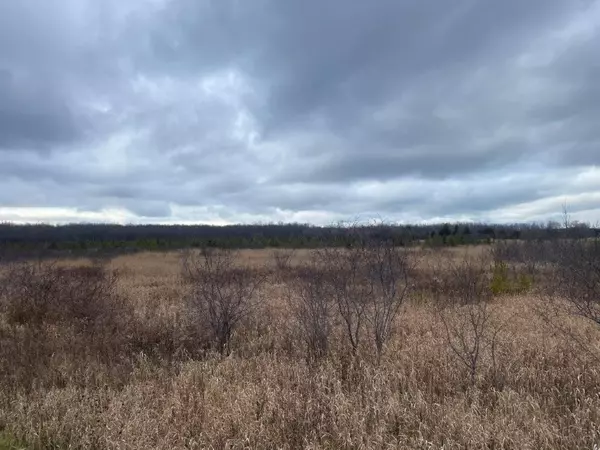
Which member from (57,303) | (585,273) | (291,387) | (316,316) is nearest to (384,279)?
(316,316)

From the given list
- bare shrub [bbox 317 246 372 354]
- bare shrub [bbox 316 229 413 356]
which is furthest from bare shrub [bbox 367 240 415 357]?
bare shrub [bbox 317 246 372 354]

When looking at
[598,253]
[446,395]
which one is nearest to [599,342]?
[598,253]

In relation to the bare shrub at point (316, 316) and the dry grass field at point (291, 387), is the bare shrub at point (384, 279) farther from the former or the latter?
the bare shrub at point (316, 316)

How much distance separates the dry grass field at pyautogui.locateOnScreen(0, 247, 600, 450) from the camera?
490cm

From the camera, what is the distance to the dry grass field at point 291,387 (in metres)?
4.90

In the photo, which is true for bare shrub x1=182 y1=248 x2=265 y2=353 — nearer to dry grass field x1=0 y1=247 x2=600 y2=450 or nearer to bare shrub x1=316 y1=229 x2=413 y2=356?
dry grass field x1=0 y1=247 x2=600 y2=450

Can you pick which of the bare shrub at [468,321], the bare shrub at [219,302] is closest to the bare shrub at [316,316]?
the bare shrub at [219,302]

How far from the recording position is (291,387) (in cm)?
616

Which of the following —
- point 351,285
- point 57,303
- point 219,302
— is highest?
point 351,285

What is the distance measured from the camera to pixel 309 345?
808 centimetres

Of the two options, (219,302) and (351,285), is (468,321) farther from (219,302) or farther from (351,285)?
(219,302)

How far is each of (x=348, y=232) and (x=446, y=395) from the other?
374 centimetres

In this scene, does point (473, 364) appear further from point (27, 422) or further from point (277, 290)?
point (277, 290)

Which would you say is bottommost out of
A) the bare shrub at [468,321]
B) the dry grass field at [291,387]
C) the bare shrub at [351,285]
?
the dry grass field at [291,387]
